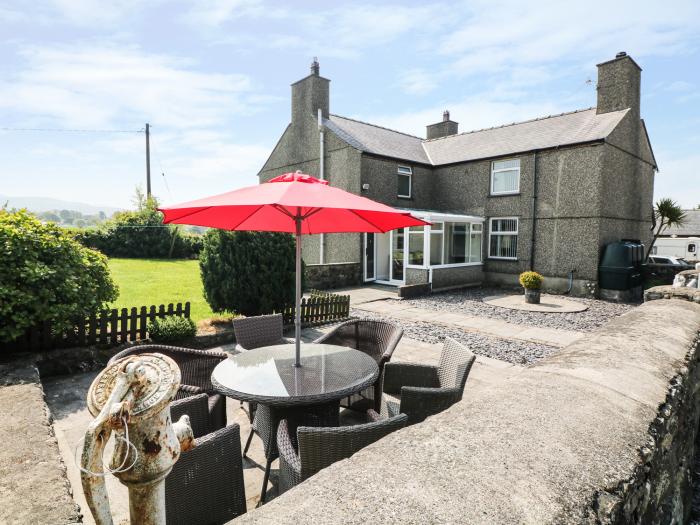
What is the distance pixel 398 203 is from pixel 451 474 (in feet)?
55.4

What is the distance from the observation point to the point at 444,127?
23.3m

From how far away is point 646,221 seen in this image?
18.3 m

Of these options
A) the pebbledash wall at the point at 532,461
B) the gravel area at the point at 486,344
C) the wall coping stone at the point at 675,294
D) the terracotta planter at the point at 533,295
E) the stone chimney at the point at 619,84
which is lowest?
the gravel area at the point at 486,344

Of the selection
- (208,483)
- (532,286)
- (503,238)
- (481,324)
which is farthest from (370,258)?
(208,483)

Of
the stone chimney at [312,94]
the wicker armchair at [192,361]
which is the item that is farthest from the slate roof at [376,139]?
the wicker armchair at [192,361]

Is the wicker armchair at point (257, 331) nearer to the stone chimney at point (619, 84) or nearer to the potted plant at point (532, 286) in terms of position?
the potted plant at point (532, 286)

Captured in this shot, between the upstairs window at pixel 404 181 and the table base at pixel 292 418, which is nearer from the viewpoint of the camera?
the table base at pixel 292 418

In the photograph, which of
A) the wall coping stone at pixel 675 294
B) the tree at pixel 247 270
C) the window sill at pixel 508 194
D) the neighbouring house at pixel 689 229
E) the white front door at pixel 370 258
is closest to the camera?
the wall coping stone at pixel 675 294

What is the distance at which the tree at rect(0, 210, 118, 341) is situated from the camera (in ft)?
16.4

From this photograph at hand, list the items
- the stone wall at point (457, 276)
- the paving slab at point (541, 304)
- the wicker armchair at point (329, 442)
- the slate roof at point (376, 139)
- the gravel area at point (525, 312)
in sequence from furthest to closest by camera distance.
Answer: the slate roof at point (376, 139), the stone wall at point (457, 276), the paving slab at point (541, 304), the gravel area at point (525, 312), the wicker armchair at point (329, 442)

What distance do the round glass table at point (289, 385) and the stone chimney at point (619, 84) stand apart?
55.2 ft

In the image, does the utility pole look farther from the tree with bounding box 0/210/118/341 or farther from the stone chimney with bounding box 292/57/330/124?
the tree with bounding box 0/210/118/341

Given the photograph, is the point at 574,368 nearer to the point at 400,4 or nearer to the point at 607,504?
the point at 607,504

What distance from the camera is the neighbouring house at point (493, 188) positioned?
14477mm
